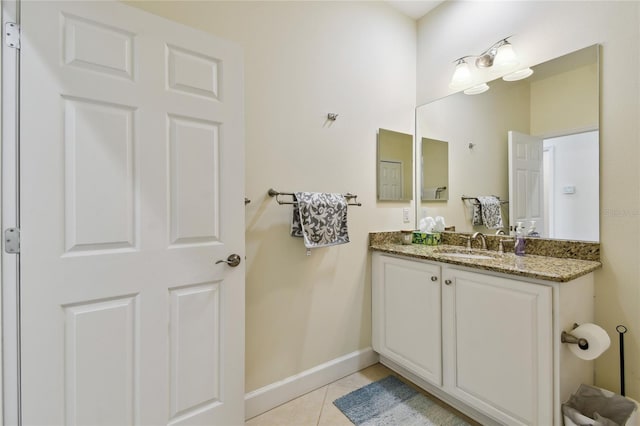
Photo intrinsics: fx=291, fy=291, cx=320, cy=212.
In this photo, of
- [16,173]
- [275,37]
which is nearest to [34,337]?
[16,173]

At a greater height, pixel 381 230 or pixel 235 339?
pixel 381 230

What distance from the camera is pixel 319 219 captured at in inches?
68.1

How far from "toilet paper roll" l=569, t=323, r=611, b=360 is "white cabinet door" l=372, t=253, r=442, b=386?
599mm

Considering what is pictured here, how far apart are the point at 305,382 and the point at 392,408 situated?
1.79 feet

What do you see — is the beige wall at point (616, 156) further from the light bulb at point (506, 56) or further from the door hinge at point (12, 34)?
the door hinge at point (12, 34)

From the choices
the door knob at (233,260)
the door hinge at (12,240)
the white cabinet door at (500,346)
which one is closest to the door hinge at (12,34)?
the door hinge at (12,240)

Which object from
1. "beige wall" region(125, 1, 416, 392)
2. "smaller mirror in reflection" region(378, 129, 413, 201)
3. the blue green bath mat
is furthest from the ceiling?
the blue green bath mat

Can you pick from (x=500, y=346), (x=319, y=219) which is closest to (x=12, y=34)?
(x=319, y=219)

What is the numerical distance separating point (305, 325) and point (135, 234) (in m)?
1.16

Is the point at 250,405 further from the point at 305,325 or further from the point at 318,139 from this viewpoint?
the point at 318,139

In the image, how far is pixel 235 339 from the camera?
1.44 metres

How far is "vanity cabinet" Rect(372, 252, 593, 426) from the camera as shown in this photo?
1265mm

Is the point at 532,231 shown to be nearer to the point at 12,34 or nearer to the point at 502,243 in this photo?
the point at 502,243

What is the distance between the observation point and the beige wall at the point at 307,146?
65.7 inches
